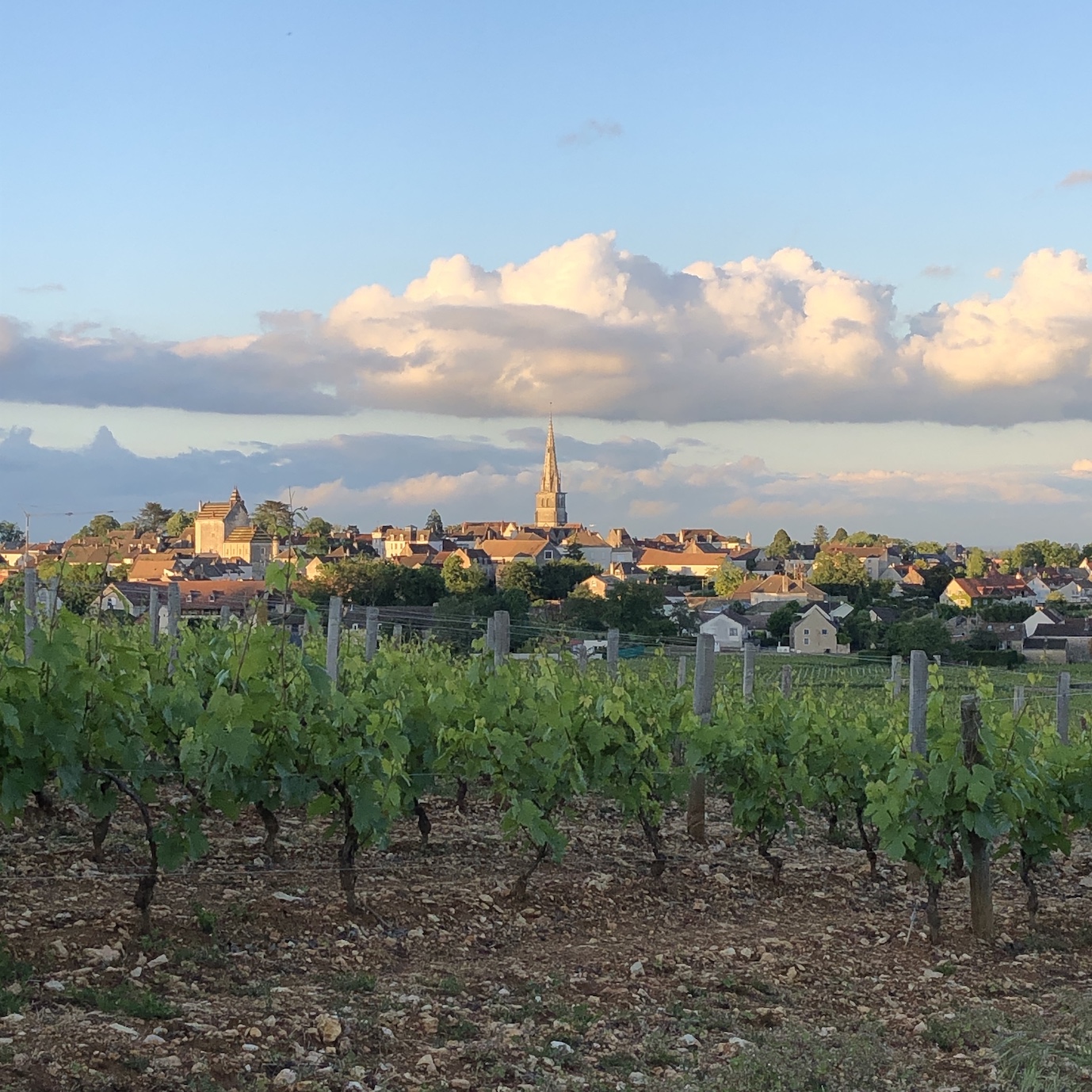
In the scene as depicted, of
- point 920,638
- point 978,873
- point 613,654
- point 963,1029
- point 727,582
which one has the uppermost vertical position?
point 613,654

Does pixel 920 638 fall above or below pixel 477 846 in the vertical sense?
below

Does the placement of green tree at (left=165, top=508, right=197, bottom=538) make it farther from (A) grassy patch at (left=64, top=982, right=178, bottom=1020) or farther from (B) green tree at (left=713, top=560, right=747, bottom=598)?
(A) grassy patch at (left=64, top=982, right=178, bottom=1020)

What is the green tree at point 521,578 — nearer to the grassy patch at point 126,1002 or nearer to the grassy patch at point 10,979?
the grassy patch at point 10,979

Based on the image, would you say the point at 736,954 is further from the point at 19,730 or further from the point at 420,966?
the point at 19,730

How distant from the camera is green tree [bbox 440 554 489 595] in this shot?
72.6 metres

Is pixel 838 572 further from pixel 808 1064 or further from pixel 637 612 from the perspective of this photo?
Result: pixel 808 1064

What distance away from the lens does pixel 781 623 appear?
2559 inches

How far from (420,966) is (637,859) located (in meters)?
2.92

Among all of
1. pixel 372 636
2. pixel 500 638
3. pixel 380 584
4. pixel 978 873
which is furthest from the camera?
pixel 380 584

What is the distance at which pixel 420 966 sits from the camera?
584cm

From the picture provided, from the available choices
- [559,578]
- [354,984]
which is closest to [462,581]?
[559,578]

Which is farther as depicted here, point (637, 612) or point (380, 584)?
point (380, 584)

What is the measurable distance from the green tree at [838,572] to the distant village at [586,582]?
20 cm

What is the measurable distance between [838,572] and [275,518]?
336ft
